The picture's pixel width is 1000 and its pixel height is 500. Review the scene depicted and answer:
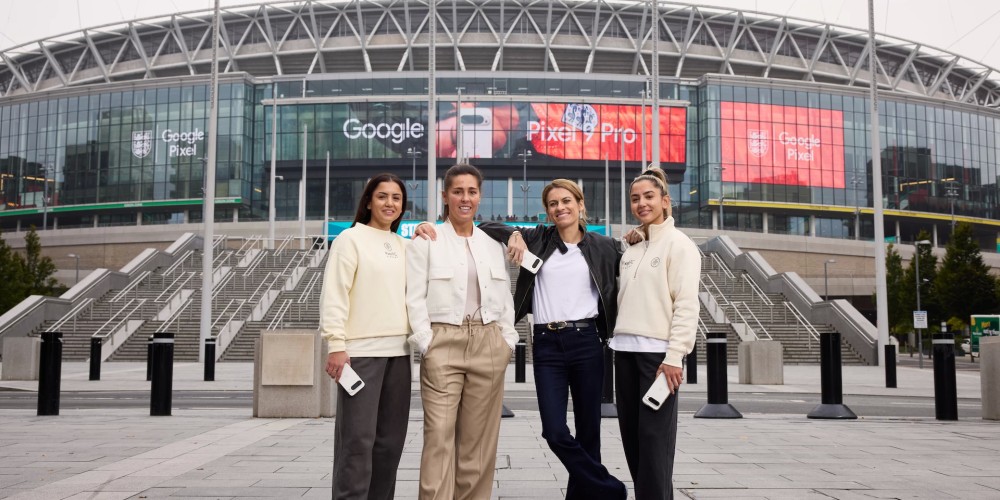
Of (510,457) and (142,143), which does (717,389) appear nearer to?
(510,457)

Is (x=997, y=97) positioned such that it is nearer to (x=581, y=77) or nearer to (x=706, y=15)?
(x=706, y=15)

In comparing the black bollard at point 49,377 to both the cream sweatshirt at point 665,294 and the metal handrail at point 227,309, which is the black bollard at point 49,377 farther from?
the metal handrail at point 227,309

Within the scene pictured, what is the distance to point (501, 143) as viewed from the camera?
6594 cm

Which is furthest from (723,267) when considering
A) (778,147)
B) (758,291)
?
(778,147)

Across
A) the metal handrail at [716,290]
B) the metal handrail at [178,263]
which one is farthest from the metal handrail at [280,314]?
the metal handrail at [716,290]

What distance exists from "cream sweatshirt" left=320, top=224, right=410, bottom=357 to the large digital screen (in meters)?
61.4

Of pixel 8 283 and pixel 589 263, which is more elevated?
pixel 8 283

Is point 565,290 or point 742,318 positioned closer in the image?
point 565,290

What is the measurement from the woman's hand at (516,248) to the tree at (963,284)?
132 ft

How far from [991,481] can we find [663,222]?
10.5 feet

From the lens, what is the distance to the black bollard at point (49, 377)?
415 inches

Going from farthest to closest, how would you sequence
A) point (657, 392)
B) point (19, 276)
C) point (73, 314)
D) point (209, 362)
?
point (19, 276) < point (73, 314) < point (209, 362) < point (657, 392)

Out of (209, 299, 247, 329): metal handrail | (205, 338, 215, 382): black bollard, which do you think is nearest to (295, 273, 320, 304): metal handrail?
(209, 299, 247, 329): metal handrail

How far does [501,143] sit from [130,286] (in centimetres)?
3710
